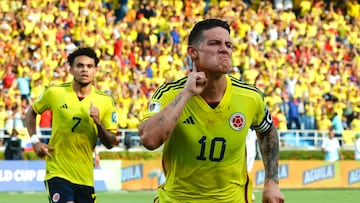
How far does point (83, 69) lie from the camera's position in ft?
40.2

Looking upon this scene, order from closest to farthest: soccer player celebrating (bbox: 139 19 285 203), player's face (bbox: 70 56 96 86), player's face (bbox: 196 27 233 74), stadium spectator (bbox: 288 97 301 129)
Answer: player's face (bbox: 196 27 233 74) < soccer player celebrating (bbox: 139 19 285 203) < player's face (bbox: 70 56 96 86) < stadium spectator (bbox: 288 97 301 129)

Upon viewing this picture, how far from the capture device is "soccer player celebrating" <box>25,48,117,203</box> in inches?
468

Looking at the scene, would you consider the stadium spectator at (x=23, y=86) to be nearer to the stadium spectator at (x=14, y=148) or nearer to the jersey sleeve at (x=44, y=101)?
the stadium spectator at (x=14, y=148)

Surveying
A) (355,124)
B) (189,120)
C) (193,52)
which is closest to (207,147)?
(189,120)

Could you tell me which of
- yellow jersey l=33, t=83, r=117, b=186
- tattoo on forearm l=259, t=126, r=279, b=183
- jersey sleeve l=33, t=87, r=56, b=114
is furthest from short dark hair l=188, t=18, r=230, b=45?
jersey sleeve l=33, t=87, r=56, b=114

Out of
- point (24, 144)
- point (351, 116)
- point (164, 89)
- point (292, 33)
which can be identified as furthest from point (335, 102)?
point (164, 89)

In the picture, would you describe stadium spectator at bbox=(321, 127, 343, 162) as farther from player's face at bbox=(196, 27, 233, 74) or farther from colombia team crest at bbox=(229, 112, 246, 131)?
player's face at bbox=(196, 27, 233, 74)

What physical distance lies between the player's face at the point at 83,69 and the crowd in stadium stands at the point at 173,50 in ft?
47.3

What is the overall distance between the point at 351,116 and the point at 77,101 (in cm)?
2253

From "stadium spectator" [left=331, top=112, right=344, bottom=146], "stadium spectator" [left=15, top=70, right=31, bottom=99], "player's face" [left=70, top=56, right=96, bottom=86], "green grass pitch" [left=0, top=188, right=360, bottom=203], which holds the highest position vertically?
"stadium spectator" [left=15, top=70, right=31, bottom=99]

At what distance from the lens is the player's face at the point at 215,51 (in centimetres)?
720

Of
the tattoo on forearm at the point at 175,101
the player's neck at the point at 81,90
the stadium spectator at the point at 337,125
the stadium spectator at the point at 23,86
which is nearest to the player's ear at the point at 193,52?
the tattoo on forearm at the point at 175,101

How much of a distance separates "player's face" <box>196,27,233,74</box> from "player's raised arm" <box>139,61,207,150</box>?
5.1 inches

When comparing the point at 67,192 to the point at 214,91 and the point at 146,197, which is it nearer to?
the point at 214,91
